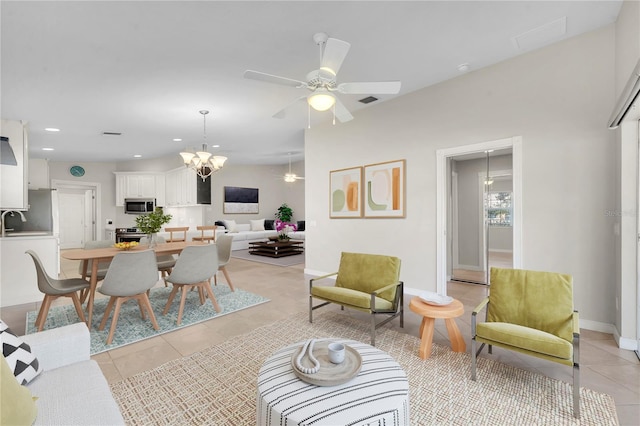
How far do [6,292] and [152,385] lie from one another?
3622 millimetres

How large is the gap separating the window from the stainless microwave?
367 inches

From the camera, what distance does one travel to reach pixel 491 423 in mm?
1729

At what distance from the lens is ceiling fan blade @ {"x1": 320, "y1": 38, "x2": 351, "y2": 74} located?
2.16 metres

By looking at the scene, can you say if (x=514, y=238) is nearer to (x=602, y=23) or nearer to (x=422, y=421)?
(x=602, y=23)

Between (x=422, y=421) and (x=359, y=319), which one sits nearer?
(x=422, y=421)

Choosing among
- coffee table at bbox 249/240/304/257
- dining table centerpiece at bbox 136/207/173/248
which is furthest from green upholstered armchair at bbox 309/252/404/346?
coffee table at bbox 249/240/304/257

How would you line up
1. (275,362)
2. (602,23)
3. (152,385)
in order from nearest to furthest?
(275,362)
(152,385)
(602,23)

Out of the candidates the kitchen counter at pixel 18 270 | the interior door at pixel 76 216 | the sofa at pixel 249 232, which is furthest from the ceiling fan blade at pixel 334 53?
the interior door at pixel 76 216

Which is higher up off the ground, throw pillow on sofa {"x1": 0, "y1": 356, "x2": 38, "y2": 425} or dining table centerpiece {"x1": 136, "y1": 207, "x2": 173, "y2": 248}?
dining table centerpiece {"x1": 136, "y1": 207, "x2": 173, "y2": 248}

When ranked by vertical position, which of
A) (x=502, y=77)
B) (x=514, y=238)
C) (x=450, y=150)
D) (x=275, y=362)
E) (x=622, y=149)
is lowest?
(x=275, y=362)

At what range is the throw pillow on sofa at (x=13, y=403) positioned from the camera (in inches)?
40.5

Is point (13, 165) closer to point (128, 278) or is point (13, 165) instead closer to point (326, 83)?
point (128, 278)

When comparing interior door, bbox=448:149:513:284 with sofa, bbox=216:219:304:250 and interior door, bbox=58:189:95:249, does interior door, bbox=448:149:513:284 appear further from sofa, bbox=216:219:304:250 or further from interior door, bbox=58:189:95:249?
interior door, bbox=58:189:95:249

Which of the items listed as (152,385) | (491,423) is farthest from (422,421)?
(152,385)
